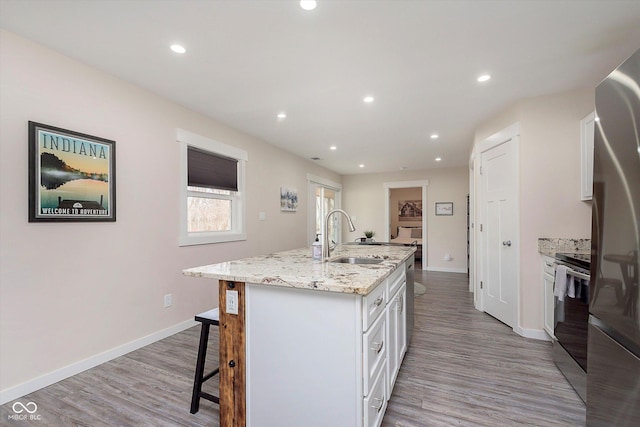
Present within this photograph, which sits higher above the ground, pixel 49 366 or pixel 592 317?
pixel 592 317

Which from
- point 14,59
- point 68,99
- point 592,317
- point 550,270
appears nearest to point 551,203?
point 550,270

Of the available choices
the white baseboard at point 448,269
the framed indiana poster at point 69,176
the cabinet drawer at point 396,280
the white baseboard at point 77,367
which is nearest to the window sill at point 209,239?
the framed indiana poster at point 69,176

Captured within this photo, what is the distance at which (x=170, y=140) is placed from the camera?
10.0ft

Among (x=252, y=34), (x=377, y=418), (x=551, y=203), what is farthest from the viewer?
(x=551, y=203)

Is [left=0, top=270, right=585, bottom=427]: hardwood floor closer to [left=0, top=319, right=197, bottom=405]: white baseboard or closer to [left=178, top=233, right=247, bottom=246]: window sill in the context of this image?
[left=0, top=319, right=197, bottom=405]: white baseboard

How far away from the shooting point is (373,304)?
1483mm

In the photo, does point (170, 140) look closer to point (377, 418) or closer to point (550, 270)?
point (377, 418)

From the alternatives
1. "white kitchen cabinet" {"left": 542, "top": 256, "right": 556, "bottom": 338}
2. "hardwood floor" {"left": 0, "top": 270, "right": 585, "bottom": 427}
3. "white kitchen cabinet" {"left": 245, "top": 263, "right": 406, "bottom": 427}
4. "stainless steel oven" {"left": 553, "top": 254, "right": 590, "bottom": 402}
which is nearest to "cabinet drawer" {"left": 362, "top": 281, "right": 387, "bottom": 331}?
"white kitchen cabinet" {"left": 245, "top": 263, "right": 406, "bottom": 427}

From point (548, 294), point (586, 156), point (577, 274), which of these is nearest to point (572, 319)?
point (577, 274)

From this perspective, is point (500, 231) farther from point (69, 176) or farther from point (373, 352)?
point (69, 176)

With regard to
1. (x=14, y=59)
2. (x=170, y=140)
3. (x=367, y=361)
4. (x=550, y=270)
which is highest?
(x=14, y=59)

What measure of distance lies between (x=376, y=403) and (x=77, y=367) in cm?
231

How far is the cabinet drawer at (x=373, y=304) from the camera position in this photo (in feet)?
4.42

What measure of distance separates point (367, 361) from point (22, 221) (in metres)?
2.44
